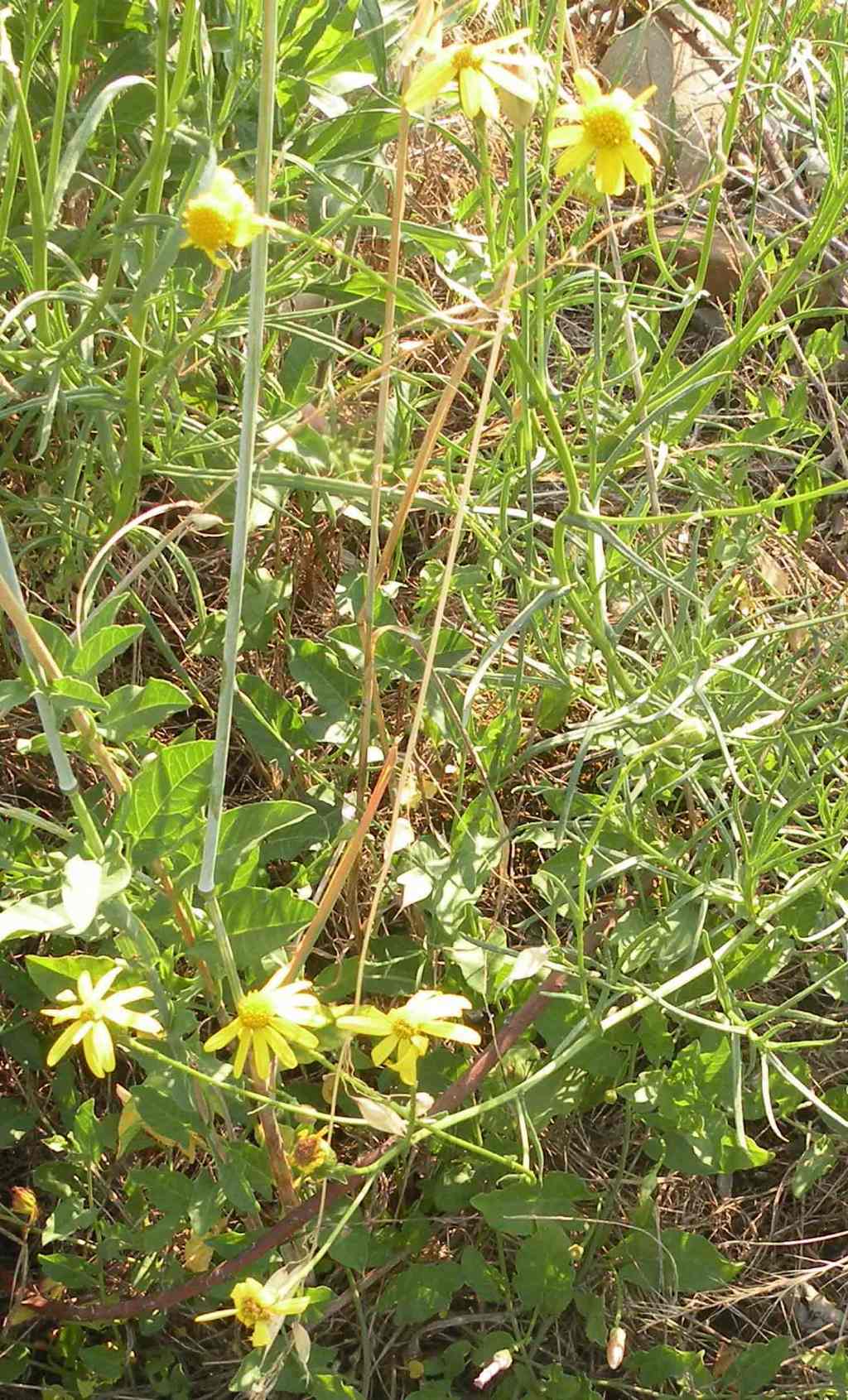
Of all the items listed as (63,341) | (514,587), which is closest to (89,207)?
(63,341)

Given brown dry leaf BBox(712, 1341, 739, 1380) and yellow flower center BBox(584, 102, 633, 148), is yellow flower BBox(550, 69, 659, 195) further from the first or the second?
brown dry leaf BBox(712, 1341, 739, 1380)

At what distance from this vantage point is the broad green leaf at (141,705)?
2.82 ft

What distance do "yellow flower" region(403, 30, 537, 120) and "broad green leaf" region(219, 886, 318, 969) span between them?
0.51 metres

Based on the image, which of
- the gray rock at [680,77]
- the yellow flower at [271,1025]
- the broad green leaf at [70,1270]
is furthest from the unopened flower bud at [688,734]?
the gray rock at [680,77]

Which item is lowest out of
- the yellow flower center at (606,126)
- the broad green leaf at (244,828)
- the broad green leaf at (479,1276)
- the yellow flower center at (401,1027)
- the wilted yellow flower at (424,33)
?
the broad green leaf at (479,1276)

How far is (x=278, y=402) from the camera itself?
3.73 feet

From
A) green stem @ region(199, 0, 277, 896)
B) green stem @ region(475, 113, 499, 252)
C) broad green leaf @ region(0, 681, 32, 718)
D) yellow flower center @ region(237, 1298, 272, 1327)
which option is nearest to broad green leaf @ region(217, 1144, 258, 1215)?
yellow flower center @ region(237, 1298, 272, 1327)

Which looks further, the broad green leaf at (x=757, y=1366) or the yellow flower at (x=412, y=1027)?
the broad green leaf at (x=757, y=1366)

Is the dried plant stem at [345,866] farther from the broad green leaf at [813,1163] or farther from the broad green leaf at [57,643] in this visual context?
the broad green leaf at [813,1163]

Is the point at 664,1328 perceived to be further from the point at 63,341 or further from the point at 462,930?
the point at 63,341

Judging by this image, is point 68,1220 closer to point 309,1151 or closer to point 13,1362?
point 13,1362

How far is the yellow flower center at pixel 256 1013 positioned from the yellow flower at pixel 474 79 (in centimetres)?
52

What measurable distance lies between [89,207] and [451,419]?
1.62ft

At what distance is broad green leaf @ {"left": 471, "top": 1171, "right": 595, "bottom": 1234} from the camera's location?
1.11 m
